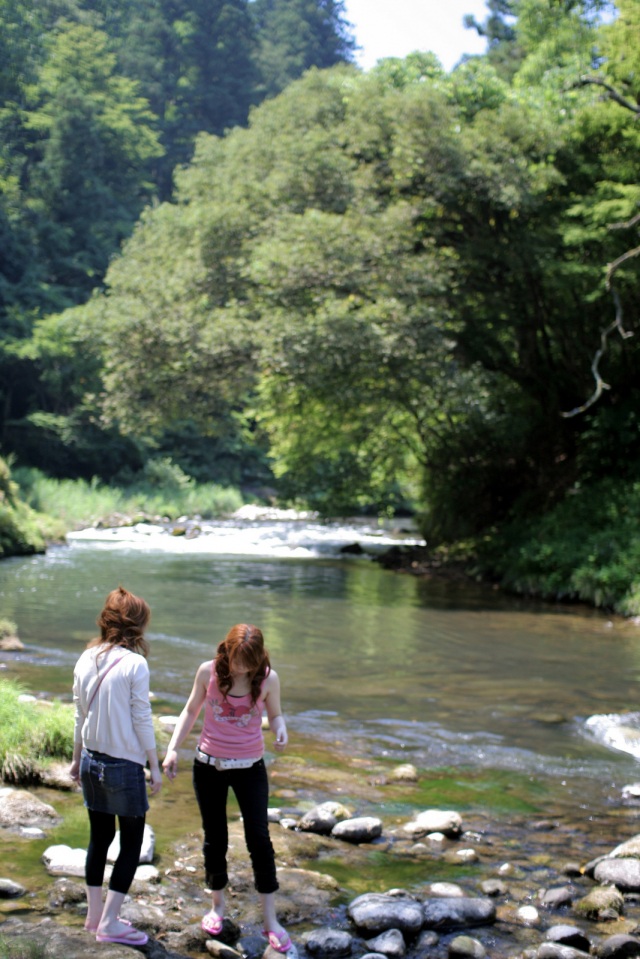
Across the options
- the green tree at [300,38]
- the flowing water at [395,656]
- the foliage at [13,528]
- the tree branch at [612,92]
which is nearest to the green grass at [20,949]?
the flowing water at [395,656]

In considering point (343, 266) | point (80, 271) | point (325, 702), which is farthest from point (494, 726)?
point (80, 271)

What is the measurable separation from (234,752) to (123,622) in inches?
31.2

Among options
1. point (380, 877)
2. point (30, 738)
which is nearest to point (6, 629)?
point (30, 738)

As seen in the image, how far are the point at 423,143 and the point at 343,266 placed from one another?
286 centimetres

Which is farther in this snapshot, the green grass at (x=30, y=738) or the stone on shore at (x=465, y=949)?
the green grass at (x=30, y=738)

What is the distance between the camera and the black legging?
423cm

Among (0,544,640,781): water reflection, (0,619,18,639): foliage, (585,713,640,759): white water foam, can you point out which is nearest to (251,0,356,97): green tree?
(0,544,640,781): water reflection

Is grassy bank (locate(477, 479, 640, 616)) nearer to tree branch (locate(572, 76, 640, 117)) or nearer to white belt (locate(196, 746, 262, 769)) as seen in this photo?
tree branch (locate(572, 76, 640, 117))

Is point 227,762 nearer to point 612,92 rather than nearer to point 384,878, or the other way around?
point 384,878

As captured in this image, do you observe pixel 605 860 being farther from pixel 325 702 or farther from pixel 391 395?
pixel 391 395

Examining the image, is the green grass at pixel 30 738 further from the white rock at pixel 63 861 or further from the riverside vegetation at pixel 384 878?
the white rock at pixel 63 861

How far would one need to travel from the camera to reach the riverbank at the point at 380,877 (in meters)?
4.50

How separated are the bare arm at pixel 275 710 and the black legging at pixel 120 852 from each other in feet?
2.25

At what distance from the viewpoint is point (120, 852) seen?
4.25 metres
